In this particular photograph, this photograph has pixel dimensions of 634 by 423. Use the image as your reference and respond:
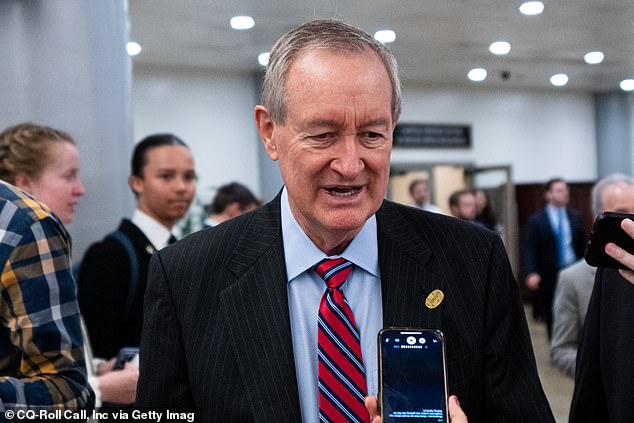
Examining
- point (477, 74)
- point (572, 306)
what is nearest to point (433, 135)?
point (477, 74)

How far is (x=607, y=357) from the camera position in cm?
209

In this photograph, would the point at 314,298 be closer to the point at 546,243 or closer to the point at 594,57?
the point at 546,243

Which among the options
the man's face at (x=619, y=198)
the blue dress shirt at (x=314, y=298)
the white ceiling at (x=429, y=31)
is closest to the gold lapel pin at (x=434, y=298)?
the blue dress shirt at (x=314, y=298)

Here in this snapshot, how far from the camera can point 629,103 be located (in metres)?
15.8

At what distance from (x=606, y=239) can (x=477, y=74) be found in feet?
41.7

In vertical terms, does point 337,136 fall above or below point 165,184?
below

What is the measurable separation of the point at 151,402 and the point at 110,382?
1.10 metres

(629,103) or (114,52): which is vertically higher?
(629,103)

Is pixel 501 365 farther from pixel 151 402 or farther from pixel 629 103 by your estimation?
pixel 629 103

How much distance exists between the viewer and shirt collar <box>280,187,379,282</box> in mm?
1758

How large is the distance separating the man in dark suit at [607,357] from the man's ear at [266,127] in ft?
3.21

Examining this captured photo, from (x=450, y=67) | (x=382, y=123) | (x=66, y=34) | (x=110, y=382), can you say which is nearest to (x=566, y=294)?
(x=110, y=382)

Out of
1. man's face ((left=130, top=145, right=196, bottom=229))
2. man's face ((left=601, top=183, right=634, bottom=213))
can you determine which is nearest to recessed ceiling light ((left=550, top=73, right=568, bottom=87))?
man's face ((left=601, top=183, right=634, bottom=213))

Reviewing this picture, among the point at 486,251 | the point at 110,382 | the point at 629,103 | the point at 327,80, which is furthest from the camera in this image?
the point at 629,103
